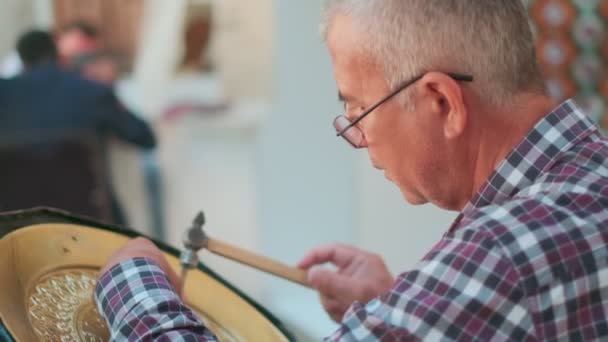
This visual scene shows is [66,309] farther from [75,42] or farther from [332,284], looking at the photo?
[75,42]

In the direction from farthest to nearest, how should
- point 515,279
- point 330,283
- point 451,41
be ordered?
point 330,283, point 451,41, point 515,279

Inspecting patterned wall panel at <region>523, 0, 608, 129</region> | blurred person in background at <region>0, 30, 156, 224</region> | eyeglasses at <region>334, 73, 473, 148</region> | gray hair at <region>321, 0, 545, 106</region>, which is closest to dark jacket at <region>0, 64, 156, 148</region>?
blurred person in background at <region>0, 30, 156, 224</region>

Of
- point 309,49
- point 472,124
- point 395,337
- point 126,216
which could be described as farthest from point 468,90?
point 126,216

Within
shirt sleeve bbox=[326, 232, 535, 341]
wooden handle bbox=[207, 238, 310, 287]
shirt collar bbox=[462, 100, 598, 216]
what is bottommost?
wooden handle bbox=[207, 238, 310, 287]

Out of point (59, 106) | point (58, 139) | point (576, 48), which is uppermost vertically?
point (576, 48)

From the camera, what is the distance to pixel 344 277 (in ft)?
5.57

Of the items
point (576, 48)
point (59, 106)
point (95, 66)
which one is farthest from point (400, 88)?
point (95, 66)

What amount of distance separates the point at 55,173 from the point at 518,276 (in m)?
3.58

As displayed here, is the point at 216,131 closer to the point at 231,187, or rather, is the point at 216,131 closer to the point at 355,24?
the point at 231,187

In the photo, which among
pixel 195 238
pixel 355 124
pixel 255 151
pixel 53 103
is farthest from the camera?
pixel 255 151

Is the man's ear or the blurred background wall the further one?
the blurred background wall

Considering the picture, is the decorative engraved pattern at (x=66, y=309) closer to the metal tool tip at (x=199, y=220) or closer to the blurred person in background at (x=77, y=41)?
the metal tool tip at (x=199, y=220)

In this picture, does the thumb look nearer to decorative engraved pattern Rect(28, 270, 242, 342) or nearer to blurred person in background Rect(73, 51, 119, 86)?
decorative engraved pattern Rect(28, 270, 242, 342)

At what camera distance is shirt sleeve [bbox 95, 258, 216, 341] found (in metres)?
1.26
